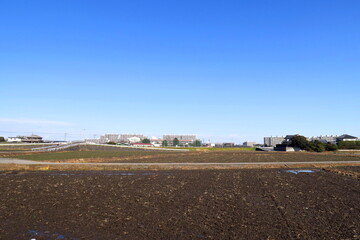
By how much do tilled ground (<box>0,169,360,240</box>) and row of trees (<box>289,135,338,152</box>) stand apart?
310 feet

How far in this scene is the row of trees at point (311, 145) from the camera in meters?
112

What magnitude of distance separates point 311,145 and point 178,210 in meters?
112

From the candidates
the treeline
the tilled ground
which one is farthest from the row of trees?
the tilled ground

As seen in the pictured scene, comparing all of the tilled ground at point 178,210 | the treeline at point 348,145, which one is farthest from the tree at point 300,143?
the tilled ground at point 178,210

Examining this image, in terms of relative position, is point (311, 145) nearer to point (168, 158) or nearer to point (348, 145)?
point (348, 145)

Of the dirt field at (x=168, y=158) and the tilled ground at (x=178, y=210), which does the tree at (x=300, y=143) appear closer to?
the dirt field at (x=168, y=158)

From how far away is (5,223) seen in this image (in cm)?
1367

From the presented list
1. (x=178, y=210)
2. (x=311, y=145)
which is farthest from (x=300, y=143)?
(x=178, y=210)

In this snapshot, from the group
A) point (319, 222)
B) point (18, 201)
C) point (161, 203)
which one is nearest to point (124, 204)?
point (161, 203)

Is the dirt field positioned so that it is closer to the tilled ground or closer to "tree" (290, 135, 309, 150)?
the tilled ground

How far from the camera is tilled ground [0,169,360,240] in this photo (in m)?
12.3

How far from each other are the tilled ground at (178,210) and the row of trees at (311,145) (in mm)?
94436

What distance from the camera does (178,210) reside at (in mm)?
16234

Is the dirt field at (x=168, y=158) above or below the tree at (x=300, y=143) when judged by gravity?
below
